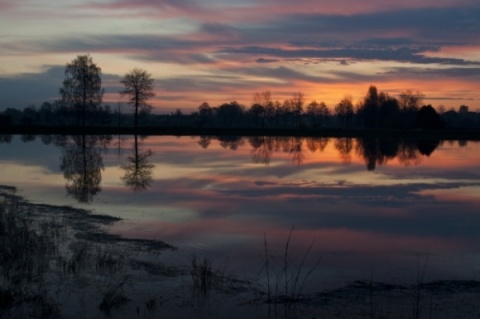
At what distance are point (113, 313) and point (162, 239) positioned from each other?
515cm

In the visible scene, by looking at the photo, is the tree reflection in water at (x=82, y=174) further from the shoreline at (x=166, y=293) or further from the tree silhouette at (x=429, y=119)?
the tree silhouette at (x=429, y=119)

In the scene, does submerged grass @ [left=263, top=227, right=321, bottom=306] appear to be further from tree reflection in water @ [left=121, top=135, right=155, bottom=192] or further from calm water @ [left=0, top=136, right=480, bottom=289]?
tree reflection in water @ [left=121, top=135, right=155, bottom=192]

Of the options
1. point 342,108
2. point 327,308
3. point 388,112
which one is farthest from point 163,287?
point 342,108

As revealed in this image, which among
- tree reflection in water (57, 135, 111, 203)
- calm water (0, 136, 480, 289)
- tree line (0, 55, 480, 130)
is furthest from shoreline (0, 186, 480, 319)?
tree line (0, 55, 480, 130)

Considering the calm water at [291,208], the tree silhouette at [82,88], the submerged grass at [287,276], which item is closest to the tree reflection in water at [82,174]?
the calm water at [291,208]

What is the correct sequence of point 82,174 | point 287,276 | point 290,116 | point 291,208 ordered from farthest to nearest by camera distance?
1. point 290,116
2. point 82,174
3. point 291,208
4. point 287,276

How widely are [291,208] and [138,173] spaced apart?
1199 centimetres

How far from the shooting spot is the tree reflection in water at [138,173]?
23.4m

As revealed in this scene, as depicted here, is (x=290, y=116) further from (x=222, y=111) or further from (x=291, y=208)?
(x=291, y=208)

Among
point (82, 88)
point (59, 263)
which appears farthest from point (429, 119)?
point (59, 263)

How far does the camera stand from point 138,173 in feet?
91.6

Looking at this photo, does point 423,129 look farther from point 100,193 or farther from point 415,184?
point 100,193

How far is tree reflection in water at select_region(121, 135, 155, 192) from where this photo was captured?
2342 centimetres

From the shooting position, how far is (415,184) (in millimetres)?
25625
